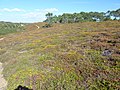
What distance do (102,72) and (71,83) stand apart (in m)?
2.92

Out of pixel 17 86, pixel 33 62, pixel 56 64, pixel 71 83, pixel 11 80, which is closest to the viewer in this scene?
pixel 71 83

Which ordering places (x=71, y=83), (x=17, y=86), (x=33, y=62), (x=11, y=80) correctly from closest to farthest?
(x=71, y=83)
(x=17, y=86)
(x=11, y=80)
(x=33, y=62)

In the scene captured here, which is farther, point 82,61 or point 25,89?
point 82,61

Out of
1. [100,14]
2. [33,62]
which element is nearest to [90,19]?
[100,14]

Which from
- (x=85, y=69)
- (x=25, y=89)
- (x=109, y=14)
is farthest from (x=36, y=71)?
(x=109, y=14)

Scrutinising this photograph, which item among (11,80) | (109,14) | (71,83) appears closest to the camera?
(71,83)

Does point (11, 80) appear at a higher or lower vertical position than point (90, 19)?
higher

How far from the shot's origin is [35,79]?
18781 millimetres

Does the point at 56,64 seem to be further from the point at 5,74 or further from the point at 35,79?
the point at 5,74

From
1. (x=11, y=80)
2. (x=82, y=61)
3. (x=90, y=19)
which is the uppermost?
(x=82, y=61)

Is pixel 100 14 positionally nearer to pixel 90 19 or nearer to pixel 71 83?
pixel 90 19

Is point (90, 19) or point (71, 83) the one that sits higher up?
point (71, 83)

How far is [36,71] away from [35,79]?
2152 millimetres

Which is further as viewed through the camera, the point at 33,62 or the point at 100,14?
the point at 100,14
